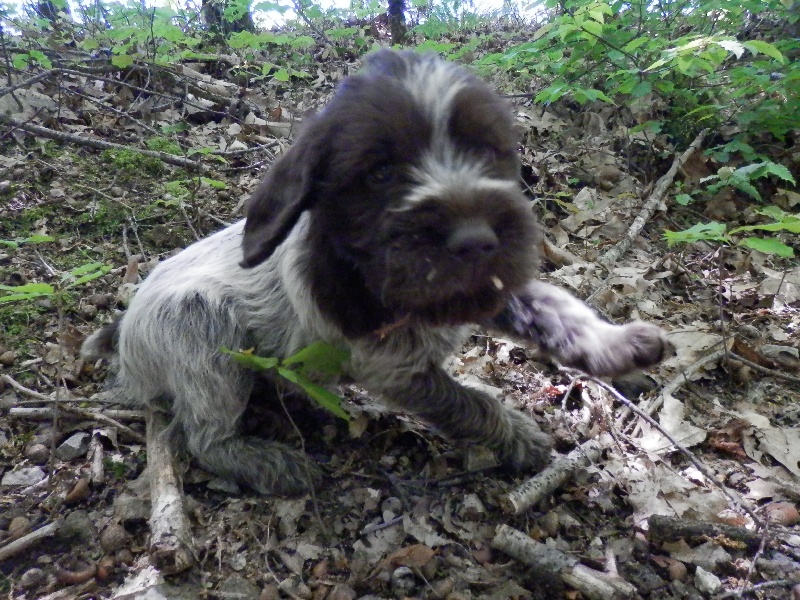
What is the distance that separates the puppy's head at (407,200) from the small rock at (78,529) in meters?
1.57

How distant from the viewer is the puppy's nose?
238 cm

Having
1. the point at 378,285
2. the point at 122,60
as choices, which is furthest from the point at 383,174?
the point at 122,60

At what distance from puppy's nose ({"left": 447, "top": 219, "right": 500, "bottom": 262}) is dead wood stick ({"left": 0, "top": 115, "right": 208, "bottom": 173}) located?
13.8 ft

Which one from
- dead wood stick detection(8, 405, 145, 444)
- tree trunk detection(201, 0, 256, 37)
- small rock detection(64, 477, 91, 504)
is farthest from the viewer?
tree trunk detection(201, 0, 256, 37)

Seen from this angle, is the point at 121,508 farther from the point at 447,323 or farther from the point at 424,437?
the point at 447,323

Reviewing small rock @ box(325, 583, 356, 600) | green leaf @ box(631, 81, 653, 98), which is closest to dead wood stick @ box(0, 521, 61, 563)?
small rock @ box(325, 583, 356, 600)

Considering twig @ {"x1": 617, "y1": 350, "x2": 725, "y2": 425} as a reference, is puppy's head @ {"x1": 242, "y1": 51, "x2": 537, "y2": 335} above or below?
above

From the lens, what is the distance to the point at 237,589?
2.79 meters

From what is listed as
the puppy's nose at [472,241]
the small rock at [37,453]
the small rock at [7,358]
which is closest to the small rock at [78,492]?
the small rock at [37,453]

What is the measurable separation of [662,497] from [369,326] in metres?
1.77

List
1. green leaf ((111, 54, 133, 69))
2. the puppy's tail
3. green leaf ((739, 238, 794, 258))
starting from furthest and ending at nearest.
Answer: green leaf ((111, 54, 133, 69))
the puppy's tail
green leaf ((739, 238, 794, 258))

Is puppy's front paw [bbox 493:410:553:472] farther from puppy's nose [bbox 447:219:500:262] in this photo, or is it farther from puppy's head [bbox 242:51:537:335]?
puppy's nose [bbox 447:219:500:262]

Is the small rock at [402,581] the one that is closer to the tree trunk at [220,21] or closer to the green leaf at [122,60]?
the green leaf at [122,60]

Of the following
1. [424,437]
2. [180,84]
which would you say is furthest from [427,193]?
[180,84]
